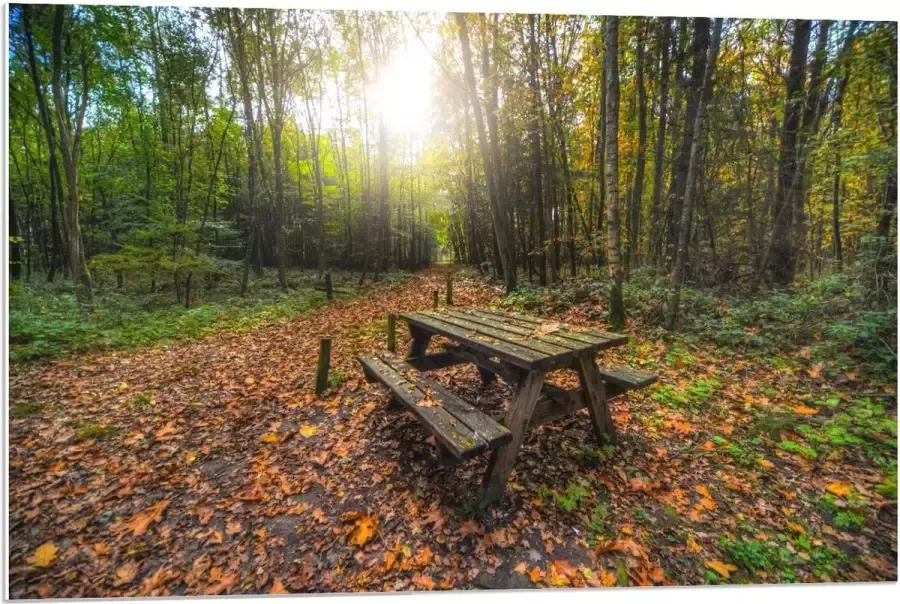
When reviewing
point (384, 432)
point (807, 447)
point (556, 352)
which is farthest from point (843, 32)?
point (384, 432)

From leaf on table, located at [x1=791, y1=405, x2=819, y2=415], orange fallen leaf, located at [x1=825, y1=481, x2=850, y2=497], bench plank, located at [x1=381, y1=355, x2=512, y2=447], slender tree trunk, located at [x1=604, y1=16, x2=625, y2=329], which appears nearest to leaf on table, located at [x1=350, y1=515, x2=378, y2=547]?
bench plank, located at [x1=381, y1=355, x2=512, y2=447]

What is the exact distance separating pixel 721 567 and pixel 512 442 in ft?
4.26

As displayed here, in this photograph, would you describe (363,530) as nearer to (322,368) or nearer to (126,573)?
(126,573)

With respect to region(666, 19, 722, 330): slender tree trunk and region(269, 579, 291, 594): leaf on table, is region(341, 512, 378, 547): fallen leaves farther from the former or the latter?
region(666, 19, 722, 330): slender tree trunk

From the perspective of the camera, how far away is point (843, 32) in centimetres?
295

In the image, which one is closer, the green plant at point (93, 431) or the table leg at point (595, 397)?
the table leg at point (595, 397)

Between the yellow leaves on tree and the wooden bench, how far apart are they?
222cm

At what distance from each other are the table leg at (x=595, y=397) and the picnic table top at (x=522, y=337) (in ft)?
0.61

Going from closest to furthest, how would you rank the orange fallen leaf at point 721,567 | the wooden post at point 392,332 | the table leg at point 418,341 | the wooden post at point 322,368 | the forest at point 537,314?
the orange fallen leaf at point 721,567 → the forest at point 537,314 → the table leg at point 418,341 → the wooden post at point 322,368 → the wooden post at point 392,332

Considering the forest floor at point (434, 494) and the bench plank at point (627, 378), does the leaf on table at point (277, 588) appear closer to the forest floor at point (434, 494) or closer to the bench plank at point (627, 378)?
the forest floor at point (434, 494)

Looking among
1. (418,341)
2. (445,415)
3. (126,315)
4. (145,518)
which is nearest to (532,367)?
(445,415)

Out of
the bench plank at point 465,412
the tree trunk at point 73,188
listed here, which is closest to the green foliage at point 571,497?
the bench plank at point 465,412

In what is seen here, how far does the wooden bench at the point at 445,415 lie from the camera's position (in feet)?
6.63

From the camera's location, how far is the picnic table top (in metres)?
2.34
